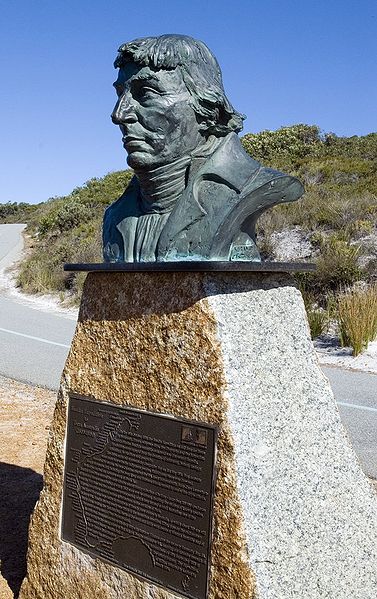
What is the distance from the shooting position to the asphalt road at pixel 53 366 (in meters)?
5.52

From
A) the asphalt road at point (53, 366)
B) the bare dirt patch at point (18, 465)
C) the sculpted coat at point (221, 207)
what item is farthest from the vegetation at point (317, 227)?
the sculpted coat at point (221, 207)

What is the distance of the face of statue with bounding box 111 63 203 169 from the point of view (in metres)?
2.71

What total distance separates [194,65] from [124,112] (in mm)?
354

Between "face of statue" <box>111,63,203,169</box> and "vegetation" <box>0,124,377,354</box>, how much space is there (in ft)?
19.8

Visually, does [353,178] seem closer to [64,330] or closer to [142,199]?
[64,330]

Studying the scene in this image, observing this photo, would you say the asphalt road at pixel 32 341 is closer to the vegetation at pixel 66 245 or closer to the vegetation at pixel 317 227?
the vegetation at pixel 66 245

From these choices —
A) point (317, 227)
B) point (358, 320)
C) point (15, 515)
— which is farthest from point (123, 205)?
point (317, 227)

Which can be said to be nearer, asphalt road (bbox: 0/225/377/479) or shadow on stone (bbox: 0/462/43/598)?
shadow on stone (bbox: 0/462/43/598)

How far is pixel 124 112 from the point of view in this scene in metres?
2.72

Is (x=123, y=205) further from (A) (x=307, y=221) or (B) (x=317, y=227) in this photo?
(A) (x=307, y=221)

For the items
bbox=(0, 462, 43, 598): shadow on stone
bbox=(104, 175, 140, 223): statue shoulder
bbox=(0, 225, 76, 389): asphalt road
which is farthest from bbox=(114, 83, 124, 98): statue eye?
bbox=(0, 225, 76, 389): asphalt road

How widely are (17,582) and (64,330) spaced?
7.84 m

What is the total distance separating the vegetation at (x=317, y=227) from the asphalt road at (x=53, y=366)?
1.24 metres

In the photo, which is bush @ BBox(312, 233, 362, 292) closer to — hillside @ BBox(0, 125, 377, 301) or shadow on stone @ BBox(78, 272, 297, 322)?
hillside @ BBox(0, 125, 377, 301)
